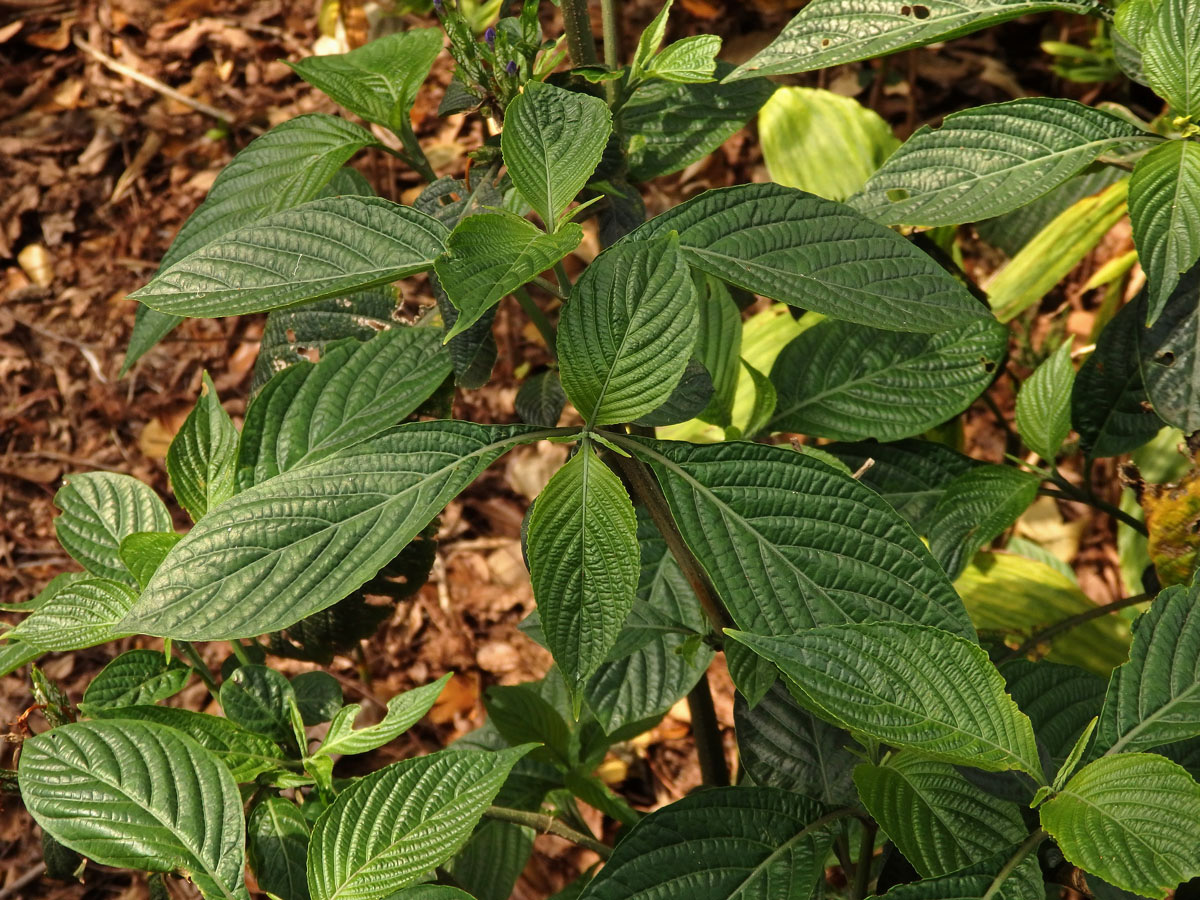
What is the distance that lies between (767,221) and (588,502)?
0.30m

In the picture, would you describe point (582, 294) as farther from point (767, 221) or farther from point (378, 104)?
point (378, 104)

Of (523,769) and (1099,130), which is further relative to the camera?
(523,769)

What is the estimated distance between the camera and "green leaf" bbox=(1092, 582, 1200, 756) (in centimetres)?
80

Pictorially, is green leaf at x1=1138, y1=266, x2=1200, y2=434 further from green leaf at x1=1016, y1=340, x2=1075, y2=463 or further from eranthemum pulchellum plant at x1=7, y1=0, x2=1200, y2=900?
green leaf at x1=1016, y1=340, x2=1075, y2=463

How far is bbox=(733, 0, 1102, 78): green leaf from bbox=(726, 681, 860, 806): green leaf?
0.67m

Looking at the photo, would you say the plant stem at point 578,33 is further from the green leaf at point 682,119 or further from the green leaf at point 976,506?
the green leaf at point 976,506

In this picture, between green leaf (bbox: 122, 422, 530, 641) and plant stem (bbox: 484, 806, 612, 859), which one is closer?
green leaf (bbox: 122, 422, 530, 641)

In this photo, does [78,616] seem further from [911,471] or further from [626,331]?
[911,471]

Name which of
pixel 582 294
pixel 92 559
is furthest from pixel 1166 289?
pixel 92 559

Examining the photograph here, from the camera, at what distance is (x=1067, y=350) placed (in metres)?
1.21

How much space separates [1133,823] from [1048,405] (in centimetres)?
66

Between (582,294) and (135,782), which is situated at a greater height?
(582,294)

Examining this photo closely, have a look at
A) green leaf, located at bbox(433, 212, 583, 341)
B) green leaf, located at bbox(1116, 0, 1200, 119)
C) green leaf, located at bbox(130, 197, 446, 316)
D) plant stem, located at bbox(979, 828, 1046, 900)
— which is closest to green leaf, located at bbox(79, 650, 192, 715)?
green leaf, located at bbox(130, 197, 446, 316)

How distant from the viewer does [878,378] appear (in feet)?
4.06
